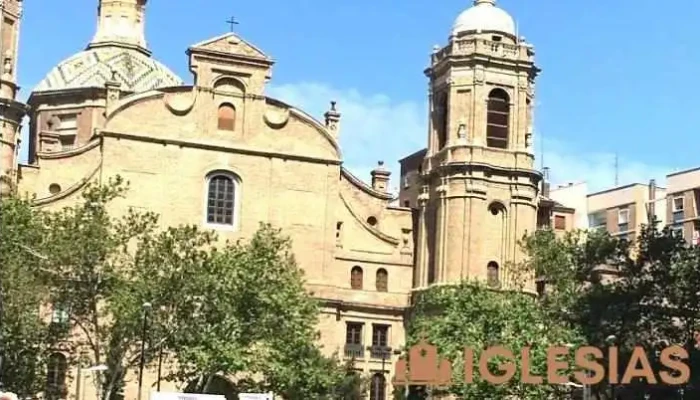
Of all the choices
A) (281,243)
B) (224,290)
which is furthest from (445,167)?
(224,290)

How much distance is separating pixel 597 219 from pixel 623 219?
2850 millimetres

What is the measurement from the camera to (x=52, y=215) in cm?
6150

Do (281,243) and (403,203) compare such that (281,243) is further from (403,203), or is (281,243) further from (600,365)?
(403,203)

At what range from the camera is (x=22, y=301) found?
53.7 metres

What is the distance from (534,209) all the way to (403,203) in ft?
49.0

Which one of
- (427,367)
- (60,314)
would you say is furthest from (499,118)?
(60,314)

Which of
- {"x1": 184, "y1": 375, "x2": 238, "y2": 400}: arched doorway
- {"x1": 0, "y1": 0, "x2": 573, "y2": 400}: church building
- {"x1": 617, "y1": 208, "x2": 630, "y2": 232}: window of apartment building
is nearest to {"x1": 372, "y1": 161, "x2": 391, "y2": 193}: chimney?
{"x1": 0, "y1": 0, "x2": 573, "y2": 400}: church building

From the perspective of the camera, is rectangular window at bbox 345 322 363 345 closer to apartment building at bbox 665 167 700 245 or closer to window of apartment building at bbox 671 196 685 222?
Answer: apartment building at bbox 665 167 700 245

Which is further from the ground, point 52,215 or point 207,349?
point 52,215

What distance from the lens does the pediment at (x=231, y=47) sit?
70.5m

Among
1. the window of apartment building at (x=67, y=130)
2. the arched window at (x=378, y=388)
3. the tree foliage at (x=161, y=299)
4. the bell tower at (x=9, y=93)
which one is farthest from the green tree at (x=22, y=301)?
the window of apartment building at (x=67, y=130)

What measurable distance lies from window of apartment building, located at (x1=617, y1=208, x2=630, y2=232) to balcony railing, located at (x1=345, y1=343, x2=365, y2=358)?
115ft

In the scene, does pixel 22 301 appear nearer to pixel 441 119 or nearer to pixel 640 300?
pixel 640 300

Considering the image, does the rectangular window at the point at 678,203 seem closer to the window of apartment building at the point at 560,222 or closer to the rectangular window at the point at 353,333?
the window of apartment building at the point at 560,222
